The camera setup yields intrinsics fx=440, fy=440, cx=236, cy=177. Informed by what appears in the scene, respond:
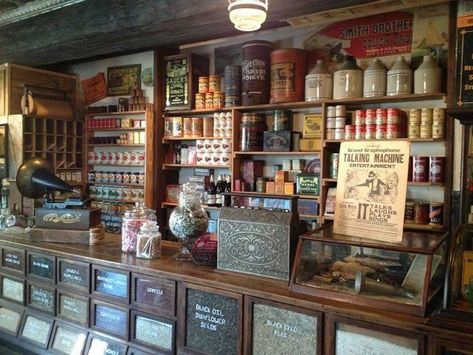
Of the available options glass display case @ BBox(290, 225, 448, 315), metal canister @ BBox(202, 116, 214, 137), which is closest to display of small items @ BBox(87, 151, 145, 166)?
metal canister @ BBox(202, 116, 214, 137)

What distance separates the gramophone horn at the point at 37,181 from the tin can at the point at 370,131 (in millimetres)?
2256

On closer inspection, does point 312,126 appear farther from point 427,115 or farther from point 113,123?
point 113,123

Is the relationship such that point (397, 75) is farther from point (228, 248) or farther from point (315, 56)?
→ point (228, 248)

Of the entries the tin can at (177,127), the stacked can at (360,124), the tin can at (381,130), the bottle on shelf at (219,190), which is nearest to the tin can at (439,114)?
the tin can at (381,130)

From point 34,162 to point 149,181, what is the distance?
1923 millimetres

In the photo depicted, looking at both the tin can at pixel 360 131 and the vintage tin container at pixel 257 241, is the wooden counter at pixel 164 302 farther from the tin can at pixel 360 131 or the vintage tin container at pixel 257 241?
the tin can at pixel 360 131

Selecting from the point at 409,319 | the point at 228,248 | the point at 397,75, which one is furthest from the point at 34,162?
the point at 397,75

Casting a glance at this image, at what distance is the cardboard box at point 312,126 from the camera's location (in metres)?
3.90

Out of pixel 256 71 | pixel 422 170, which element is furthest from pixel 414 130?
pixel 256 71

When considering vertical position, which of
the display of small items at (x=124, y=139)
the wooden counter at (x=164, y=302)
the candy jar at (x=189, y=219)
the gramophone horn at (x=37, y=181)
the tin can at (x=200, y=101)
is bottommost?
the wooden counter at (x=164, y=302)

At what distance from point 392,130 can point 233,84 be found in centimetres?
157

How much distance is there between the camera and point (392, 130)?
133 inches

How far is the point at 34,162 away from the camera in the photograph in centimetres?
292

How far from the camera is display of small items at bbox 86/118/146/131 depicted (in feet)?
15.9
